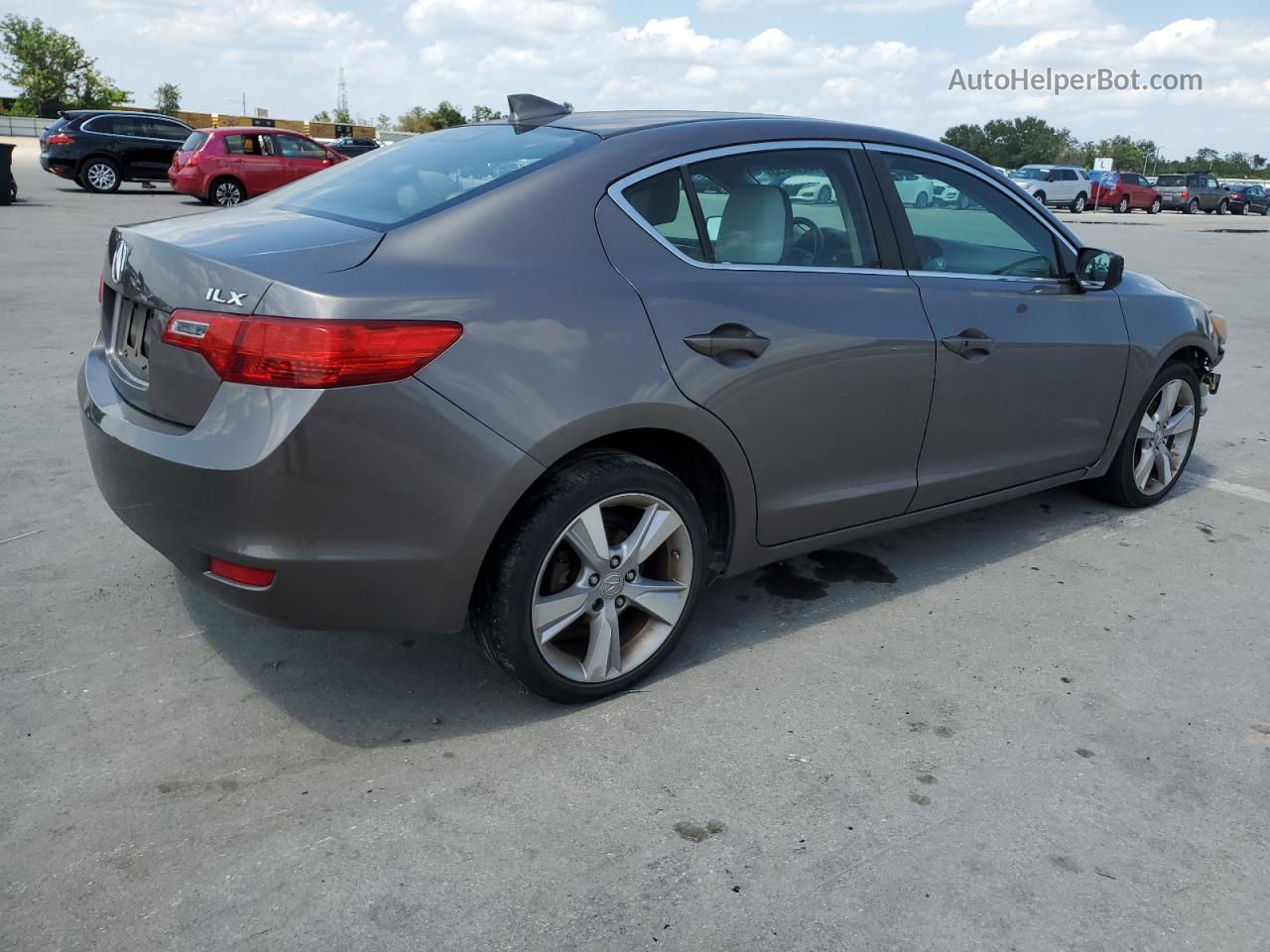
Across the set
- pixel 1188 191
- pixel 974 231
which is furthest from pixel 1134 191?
pixel 974 231

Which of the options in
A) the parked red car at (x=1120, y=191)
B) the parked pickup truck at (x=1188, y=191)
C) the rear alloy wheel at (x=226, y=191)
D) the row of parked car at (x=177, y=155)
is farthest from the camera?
the parked pickup truck at (x=1188, y=191)

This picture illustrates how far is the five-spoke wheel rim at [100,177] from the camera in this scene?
23.2 meters

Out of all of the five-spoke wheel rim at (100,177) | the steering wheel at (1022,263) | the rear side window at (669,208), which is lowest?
the steering wheel at (1022,263)

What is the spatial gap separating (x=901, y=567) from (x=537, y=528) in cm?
201

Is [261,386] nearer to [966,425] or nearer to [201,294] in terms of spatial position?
[201,294]

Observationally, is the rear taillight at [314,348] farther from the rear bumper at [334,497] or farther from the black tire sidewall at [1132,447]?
the black tire sidewall at [1132,447]

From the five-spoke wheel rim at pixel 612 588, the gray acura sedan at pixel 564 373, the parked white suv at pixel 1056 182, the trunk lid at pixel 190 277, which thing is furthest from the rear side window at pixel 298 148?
the parked white suv at pixel 1056 182

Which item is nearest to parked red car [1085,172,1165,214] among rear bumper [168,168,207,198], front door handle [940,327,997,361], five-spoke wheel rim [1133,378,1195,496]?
rear bumper [168,168,207,198]

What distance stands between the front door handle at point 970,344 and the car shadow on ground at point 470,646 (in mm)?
913

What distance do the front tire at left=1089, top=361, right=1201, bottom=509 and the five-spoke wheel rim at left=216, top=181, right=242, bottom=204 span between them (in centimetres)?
1926

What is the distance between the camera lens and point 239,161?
21109 millimetres

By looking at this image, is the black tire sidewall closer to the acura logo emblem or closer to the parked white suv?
the acura logo emblem

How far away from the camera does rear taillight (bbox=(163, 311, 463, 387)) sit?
8.38ft

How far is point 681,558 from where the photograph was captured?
3.31 metres
